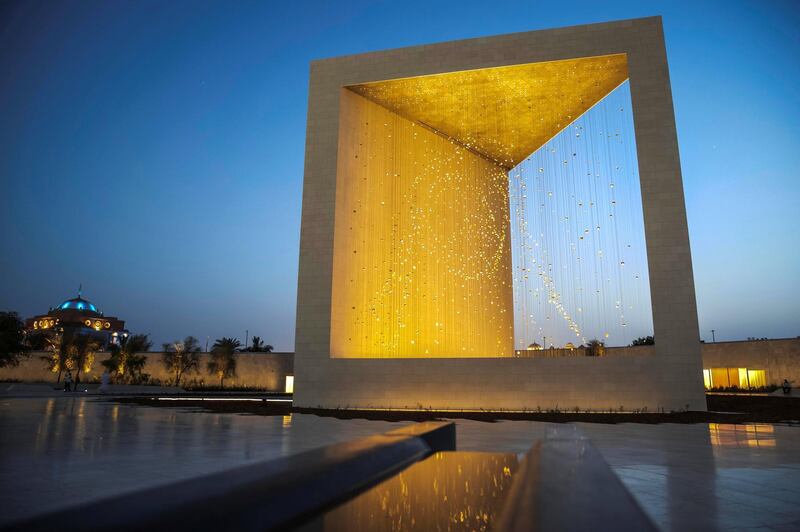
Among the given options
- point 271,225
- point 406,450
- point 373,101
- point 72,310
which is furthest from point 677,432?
point 72,310

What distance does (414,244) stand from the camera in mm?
16250

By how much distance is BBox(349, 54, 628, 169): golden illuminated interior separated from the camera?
13.7 m

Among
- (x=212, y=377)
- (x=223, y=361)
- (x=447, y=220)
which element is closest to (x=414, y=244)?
(x=447, y=220)

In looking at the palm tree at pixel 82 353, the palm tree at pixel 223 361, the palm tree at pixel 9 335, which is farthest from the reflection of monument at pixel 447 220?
the palm tree at pixel 82 353

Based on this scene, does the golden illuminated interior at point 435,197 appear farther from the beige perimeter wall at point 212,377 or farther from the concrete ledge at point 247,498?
the beige perimeter wall at point 212,377

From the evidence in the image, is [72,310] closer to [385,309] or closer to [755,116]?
[385,309]

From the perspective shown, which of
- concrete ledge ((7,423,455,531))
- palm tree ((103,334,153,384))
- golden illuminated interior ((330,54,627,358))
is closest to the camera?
concrete ledge ((7,423,455,531))

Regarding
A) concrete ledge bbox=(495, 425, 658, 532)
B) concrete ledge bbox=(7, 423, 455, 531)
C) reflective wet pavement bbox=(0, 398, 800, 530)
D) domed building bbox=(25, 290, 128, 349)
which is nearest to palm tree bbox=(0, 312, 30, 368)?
reflective wet pavement bbox=(0, 398, 800, 530)

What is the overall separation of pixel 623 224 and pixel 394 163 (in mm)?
7111

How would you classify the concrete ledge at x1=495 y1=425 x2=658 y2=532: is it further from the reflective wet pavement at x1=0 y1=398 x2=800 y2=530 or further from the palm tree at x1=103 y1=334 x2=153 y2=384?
the palm tree at x1=103 y1=334 x2=153 y2=384

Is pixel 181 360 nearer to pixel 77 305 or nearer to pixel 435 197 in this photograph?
pixel 435 197

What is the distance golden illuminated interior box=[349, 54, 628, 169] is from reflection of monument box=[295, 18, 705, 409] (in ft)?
0.19

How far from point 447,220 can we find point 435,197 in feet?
3.19

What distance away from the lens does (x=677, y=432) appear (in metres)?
7.26
